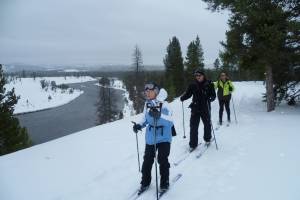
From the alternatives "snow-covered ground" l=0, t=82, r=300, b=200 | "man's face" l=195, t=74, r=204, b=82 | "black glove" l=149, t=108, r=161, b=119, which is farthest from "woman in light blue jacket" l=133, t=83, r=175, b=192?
"man's face" l=195, t=74, r=204, b=82

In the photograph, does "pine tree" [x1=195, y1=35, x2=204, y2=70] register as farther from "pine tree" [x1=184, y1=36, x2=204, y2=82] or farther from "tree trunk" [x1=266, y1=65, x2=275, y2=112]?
"tree trunk" [x1=266, y1=65, x2=275, y2=112]

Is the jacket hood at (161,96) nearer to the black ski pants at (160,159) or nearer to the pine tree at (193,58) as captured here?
the black ski pants at (160,159)

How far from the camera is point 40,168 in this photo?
25.0 feet

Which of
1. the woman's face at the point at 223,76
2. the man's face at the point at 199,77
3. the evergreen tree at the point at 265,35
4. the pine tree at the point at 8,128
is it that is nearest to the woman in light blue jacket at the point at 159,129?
the man's face at the point at 199,77

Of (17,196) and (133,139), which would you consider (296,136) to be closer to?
(133,139)

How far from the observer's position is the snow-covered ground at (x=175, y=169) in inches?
220

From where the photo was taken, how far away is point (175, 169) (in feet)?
22.0

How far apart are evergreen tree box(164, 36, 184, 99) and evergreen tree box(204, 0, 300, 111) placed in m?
39.1

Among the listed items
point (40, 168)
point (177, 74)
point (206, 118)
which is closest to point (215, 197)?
point (206, 118)

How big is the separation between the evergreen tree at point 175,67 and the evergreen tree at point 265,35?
1540 inches

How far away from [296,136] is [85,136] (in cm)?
725

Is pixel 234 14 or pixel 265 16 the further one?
pixel 234 14

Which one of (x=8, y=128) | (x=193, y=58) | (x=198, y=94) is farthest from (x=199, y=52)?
(x=198, y=94)

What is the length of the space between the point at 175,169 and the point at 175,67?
4926 centimetres
